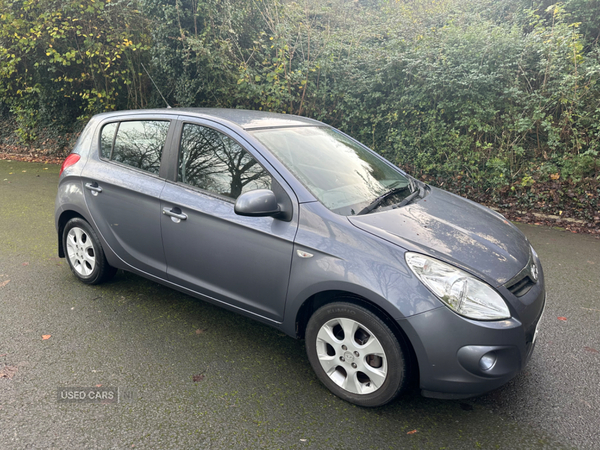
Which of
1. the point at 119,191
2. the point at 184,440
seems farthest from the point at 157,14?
the point at 184,440

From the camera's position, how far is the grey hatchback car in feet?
7.92

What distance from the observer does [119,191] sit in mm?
3633

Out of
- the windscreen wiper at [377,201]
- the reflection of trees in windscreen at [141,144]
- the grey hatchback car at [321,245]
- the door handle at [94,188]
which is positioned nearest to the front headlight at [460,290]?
the grey hatchback car at [321,245]

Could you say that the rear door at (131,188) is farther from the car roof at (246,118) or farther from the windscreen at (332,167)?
the windscreen at (332,167)

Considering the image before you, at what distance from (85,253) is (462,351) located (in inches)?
131

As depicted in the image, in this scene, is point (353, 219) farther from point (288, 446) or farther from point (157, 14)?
point (157, 14)

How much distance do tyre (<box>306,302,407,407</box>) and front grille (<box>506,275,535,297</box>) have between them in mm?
722

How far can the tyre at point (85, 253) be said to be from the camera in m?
3.98

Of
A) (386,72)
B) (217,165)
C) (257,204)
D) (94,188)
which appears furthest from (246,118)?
(386,72)

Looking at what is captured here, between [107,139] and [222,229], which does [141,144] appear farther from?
[222,229]

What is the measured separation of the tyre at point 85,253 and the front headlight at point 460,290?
2.81 m

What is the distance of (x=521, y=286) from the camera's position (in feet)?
8.59
